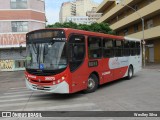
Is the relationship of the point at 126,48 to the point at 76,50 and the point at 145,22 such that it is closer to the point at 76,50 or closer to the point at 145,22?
the point at 76,50

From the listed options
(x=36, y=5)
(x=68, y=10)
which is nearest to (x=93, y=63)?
(x=36, y=5)

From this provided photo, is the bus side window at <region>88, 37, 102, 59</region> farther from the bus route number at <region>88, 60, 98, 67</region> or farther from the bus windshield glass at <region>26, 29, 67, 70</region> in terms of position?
the bus windshield glass at <region>26, 29, 67, 70</region>

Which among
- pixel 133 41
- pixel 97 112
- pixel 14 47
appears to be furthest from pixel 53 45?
pixel 14 47

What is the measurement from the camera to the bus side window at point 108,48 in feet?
46.5

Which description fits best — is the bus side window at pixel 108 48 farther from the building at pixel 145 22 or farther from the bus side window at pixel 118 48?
the building at pixel 145 22

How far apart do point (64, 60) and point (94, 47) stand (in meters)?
2.77

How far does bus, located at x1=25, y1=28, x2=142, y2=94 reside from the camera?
1068cm

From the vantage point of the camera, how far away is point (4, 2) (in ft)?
113

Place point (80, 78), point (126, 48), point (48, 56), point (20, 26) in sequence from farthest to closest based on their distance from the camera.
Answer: point (20, 26) < point (126, 48) < point (80, 78) < point (48, 56)

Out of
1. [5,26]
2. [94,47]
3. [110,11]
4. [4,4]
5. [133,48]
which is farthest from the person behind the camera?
[110,11]

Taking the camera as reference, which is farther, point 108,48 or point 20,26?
point 20,26

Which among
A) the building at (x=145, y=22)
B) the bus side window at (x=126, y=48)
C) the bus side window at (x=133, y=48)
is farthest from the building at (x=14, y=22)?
the bus side window at (x=126, y=48)

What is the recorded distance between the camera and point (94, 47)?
1302 centimetres

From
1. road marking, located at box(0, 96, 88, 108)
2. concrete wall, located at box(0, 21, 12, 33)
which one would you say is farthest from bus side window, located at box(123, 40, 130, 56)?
concrete wall, located at box(0, 21, 12, 33)
